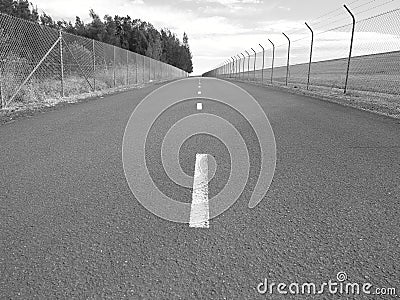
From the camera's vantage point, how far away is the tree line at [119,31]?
49594mm

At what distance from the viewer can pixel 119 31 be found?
9569 cm

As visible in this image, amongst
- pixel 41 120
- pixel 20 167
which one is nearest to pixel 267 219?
pixel 20 167

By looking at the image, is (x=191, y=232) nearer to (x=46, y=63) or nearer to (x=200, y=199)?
(x=200, y=199)

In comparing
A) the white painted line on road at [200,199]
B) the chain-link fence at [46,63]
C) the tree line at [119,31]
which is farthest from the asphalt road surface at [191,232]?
the tree line at [119,31]

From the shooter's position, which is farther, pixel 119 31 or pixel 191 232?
pixel 119 31

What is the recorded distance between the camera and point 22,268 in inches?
84.2

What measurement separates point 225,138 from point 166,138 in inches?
40.0

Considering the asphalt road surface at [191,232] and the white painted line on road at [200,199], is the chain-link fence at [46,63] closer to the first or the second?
the asphalt road surface at [191,232]

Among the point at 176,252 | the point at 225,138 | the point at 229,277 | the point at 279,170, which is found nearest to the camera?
the point at 229,277

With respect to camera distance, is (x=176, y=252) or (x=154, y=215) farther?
(x=154, y=215)

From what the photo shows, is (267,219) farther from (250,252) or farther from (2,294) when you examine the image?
(2,294)

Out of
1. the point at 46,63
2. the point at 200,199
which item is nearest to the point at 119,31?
the point at 46,63

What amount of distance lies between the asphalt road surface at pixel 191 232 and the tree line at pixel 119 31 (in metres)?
46.0

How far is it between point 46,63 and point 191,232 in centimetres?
1265
